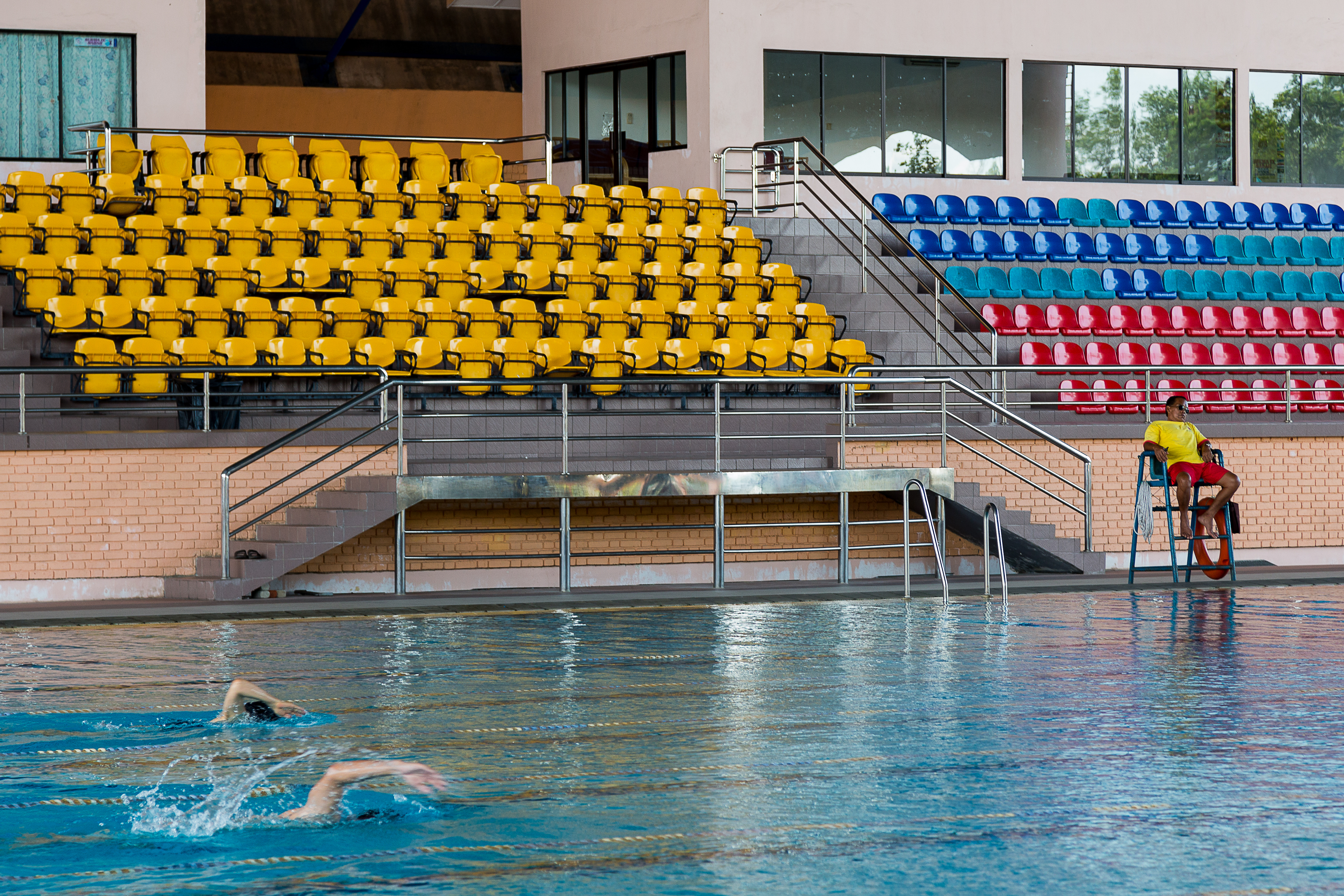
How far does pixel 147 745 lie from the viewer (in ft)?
26.1

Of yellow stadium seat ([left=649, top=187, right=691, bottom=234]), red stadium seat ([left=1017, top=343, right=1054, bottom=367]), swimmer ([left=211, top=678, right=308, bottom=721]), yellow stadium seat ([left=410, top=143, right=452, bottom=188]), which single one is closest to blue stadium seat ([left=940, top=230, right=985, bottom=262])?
red stadium seat ([left=1017, top=343, right=1054, bottom=367])

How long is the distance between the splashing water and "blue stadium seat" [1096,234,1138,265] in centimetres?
A: 1822

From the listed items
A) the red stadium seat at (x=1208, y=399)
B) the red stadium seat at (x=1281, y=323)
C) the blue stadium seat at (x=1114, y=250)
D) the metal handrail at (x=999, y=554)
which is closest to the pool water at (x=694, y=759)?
the metal handrail at (x=999, y=554)

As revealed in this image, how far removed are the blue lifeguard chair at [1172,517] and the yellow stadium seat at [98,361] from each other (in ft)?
32.8

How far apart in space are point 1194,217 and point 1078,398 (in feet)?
20.9

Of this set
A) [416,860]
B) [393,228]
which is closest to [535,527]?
[393,228]

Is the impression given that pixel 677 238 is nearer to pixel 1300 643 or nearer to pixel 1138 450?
pixel 1138 450

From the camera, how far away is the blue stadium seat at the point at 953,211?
23.4 m

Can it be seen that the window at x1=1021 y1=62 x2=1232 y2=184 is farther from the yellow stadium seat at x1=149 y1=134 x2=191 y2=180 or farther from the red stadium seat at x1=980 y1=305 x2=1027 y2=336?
the yellow stadium seat at x1=149 y1=134 x2=191 y2=180

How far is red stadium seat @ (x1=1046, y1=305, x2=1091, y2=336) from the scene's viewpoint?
68.7 ft

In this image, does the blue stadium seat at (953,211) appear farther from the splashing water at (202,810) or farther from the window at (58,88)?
the splashing water at (202,810)

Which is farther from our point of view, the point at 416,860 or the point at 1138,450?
the point at 1138,450

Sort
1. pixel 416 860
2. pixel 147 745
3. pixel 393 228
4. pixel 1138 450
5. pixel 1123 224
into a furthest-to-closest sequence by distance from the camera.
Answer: pixel 1123 224
pixel 393 228
pixel 1138 450
pixel 147 745
pixel 416 860

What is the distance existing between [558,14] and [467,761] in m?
20.4
